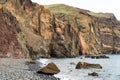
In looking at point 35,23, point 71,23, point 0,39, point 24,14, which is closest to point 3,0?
point 24,14

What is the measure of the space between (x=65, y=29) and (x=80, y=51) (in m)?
22.0

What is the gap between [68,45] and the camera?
166875 mm

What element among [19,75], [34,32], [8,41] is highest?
[34,32]

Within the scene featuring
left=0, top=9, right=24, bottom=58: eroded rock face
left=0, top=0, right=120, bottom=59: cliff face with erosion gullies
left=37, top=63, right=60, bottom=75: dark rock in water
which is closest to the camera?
left=37, top=63, right=60, bottom=75: dark rock in water

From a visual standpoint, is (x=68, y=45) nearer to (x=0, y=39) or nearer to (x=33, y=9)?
(x=33, y=9)

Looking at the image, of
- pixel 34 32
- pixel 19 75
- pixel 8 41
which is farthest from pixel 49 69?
pixel 34 32

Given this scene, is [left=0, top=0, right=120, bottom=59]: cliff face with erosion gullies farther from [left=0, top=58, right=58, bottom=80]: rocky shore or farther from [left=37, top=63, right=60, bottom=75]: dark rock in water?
[left=0, top=58, right=58, bottom=80]: rocky shore

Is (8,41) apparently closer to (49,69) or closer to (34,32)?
(49,69)

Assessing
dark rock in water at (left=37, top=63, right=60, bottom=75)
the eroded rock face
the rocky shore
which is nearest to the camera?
the rocky shore

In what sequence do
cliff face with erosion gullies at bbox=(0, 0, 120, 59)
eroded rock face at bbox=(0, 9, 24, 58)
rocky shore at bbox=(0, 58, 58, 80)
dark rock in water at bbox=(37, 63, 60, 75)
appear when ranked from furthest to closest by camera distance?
cliff face with erosion gullies at bbox=(0, 0, 120, 59) → eroded rock face at bbox=(0, 9, 24, 58) → dark rock in water at bbox=(37, 63, 60, 75) → rocky shore at bbox=(0, 58, 58, 80)

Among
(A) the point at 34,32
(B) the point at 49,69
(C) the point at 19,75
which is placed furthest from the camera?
(A) the point at 34,32

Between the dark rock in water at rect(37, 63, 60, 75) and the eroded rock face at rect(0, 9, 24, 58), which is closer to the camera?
the dark rock in water at rect(37, 63, 60, 75)

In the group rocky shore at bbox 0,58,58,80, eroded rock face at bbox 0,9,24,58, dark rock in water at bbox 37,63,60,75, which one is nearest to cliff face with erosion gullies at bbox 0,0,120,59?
eroded rock face at bbox 0,9,24,58

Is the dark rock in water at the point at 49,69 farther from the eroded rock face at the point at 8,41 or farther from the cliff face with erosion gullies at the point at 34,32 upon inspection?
the cliff face with erosion gullies at the point at 34,32
